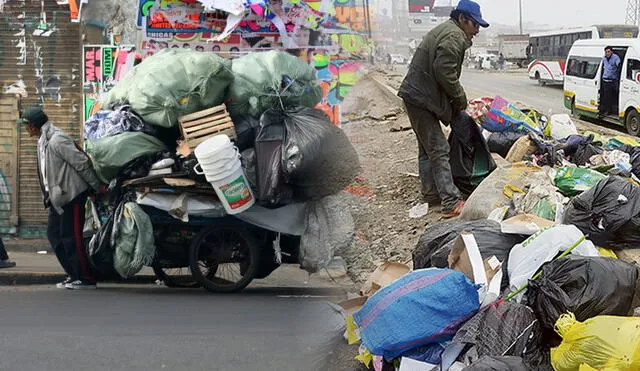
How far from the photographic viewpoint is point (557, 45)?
99.1 feet

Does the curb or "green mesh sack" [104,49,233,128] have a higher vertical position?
"green mesh sack" [104,49,233,128]

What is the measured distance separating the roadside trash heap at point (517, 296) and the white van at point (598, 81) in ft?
40.2

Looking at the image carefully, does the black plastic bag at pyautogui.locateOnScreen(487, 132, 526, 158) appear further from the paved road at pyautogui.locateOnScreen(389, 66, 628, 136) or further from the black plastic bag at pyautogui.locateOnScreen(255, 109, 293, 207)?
the paved road at pyautogui.locateOnScreen(389, 66, 628, 136)

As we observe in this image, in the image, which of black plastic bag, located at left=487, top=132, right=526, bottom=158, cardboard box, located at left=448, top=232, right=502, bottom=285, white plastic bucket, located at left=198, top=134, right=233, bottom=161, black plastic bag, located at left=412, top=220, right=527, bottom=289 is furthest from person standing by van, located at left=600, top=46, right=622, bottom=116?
cardboard box, located at left=448, top=232, right=502, bottom=285

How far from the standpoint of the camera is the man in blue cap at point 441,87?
6254 mm

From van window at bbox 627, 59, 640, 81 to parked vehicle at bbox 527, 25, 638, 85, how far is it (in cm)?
1046

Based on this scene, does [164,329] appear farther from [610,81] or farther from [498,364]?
[610,81]

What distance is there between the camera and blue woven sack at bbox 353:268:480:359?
12.9 ft

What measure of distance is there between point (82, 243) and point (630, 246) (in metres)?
4.39

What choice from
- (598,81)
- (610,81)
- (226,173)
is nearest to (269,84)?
(226,173)

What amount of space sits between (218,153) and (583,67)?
1517 centimetres

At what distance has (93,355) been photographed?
16.1 feet

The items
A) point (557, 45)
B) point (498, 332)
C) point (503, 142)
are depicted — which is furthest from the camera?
point (557, 45)

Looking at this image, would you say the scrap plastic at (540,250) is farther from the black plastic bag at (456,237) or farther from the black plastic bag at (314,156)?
the black plastic bag at (314,156)
